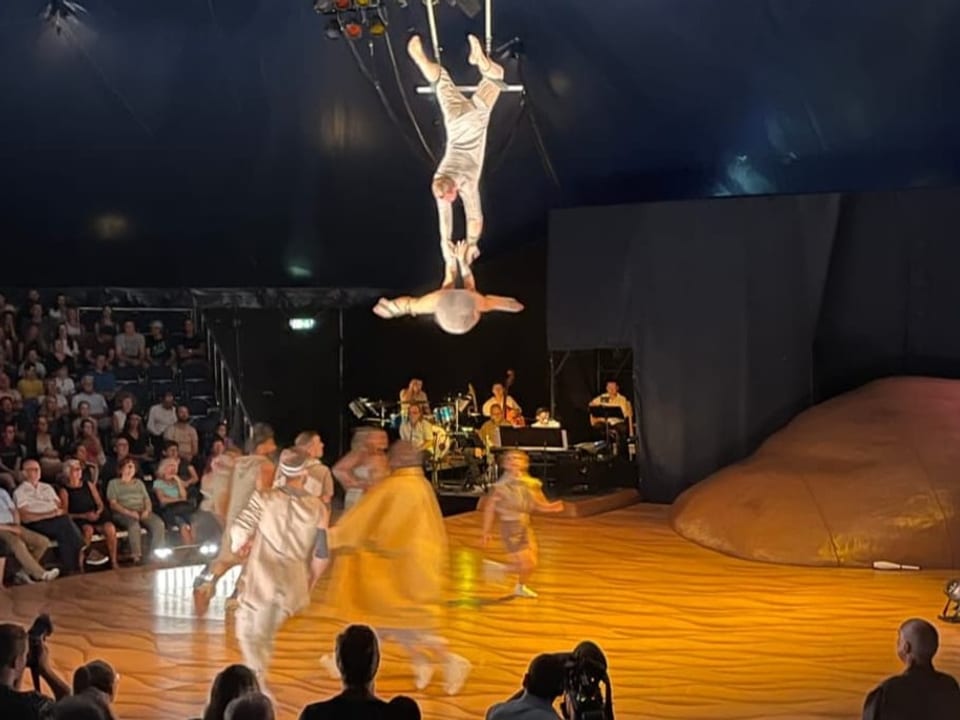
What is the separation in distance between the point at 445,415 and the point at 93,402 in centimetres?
514

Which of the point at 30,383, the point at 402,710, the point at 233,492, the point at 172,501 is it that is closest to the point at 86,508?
the point at 172,501

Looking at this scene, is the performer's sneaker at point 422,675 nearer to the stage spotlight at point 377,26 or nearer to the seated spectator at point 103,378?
the stage spotlight at point 377,26

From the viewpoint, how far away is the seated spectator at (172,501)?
39.6ft

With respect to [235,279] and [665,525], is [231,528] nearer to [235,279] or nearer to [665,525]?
[665,525]

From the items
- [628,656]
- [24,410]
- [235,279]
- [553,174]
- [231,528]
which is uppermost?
[553,174]

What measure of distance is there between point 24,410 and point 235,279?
446cm

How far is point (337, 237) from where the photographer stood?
17.1 m

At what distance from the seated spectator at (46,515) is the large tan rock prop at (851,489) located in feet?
18.6

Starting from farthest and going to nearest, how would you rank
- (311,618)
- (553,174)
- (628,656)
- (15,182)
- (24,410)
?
(553,174), (15,182), (24,410), (311,618), (628,656)

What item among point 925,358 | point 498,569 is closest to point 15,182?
point 498,569

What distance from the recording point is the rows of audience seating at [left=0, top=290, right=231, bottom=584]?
10984mm

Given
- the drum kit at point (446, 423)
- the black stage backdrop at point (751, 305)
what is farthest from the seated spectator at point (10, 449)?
the black stage backdrop at point (751, 305)

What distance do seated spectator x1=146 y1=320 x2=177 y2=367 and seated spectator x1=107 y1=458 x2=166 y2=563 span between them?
4.37 m

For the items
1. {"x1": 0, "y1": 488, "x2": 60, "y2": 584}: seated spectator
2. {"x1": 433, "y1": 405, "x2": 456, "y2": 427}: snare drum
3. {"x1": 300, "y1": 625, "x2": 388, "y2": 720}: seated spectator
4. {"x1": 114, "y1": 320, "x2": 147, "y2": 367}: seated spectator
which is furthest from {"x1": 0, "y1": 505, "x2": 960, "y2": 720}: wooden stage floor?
{"x1": 433, "y1": 405, "x2": 456, "y2": 427}: snare drum
